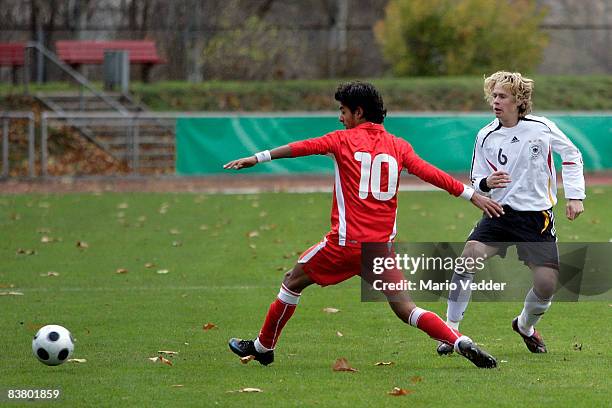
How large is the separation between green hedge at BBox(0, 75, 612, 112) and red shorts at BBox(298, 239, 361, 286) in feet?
80.3

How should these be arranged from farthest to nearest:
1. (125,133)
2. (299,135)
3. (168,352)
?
(125,133)
(299,135)
(168,352)

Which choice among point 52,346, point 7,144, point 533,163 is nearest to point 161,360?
point 52,346

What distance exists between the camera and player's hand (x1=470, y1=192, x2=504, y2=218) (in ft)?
24.1

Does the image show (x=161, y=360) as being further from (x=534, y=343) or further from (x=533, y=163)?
(x=533, y=163)

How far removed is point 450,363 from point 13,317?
389 cm

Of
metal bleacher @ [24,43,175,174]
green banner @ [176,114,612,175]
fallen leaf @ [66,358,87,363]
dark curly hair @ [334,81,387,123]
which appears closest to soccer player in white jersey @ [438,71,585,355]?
dark curly hair @ [334,81,387,123]

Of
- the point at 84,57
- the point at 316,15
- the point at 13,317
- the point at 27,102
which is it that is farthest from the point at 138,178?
the point at 316,15

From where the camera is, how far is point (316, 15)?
1797 inches

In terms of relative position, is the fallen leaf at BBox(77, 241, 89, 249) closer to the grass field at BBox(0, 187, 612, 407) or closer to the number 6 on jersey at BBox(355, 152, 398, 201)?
the grass field at BBox(0, 187, 612, 407)

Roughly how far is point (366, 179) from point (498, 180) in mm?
938

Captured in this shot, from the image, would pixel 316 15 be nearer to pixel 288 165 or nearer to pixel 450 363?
pixel 288 165

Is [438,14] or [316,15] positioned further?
[316,15]

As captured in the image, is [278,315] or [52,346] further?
[278,315]

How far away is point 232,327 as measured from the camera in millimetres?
9297
